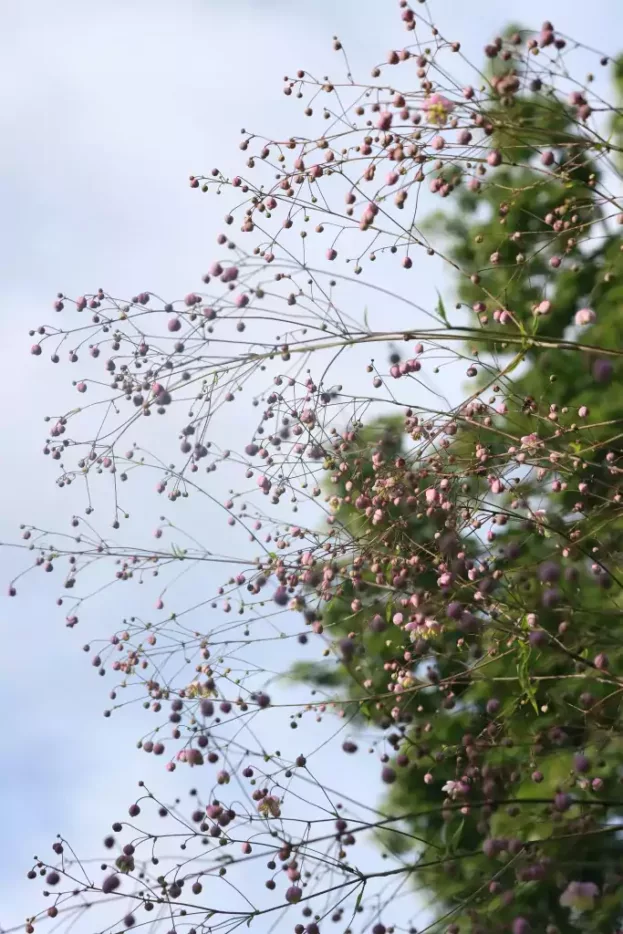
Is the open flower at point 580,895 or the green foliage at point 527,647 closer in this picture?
the open flower at point 580,895

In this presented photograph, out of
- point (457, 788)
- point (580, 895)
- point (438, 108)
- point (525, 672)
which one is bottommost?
point (580, 895)

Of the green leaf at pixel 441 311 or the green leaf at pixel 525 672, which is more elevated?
the green leaf at pixel 441 311

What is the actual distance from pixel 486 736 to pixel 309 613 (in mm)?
709

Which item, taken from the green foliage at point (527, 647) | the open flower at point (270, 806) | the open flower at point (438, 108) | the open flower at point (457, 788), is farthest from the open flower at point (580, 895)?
the open flower at point (438, 108)

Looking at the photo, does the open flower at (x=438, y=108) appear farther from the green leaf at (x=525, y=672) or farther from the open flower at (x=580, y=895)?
the open flower at (x=580, y=895)

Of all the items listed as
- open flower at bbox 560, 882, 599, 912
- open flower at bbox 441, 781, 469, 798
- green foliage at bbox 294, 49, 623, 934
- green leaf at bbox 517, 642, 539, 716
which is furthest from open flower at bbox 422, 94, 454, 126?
open flower at bbox 560, 882, 599, 912

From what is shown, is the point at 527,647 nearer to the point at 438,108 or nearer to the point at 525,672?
the point at 525,672

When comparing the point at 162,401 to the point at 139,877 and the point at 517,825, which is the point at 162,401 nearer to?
the point at 139,877

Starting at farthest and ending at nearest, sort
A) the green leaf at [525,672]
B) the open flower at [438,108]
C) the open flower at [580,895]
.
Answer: the open flower at [438,108]
the green leaf at [525,672]
the open flower at [580,895]

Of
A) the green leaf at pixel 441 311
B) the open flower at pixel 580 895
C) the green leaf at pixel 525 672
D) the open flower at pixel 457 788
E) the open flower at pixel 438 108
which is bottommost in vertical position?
the open flower at pixel 580 895

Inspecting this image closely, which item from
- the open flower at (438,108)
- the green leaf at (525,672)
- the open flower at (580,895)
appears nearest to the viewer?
the open flower at (580,895)

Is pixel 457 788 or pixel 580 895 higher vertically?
pixel 457 788

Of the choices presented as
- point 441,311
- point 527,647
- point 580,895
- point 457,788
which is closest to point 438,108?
point 441,311

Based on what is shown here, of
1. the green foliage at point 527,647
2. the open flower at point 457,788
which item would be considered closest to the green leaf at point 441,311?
the green foliage at point 527,647
